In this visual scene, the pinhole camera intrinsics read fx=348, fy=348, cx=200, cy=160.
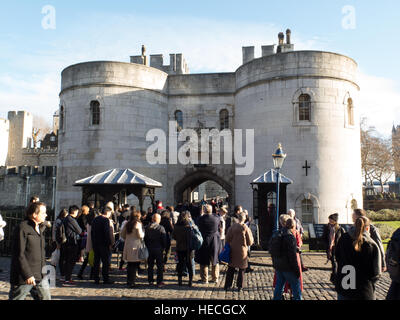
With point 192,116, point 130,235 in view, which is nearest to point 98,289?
point 130,235

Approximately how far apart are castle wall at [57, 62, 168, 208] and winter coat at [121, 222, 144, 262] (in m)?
12.6

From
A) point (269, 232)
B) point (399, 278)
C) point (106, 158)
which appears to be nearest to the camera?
point (399, 278)

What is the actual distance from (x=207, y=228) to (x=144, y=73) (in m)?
15.0

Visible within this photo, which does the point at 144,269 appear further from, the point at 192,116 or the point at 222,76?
the point at 222,76

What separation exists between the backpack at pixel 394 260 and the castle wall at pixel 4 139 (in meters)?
58.9

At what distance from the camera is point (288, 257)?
19.5 feet

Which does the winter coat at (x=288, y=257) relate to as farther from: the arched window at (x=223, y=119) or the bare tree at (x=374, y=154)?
the bare tree at (x=374, y=154)

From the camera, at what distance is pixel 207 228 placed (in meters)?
8.75

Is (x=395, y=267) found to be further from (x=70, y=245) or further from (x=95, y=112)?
(x=95, y=112)

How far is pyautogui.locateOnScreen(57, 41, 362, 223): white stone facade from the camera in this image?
1820 cm

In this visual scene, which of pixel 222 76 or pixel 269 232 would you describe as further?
pixel 222 76
